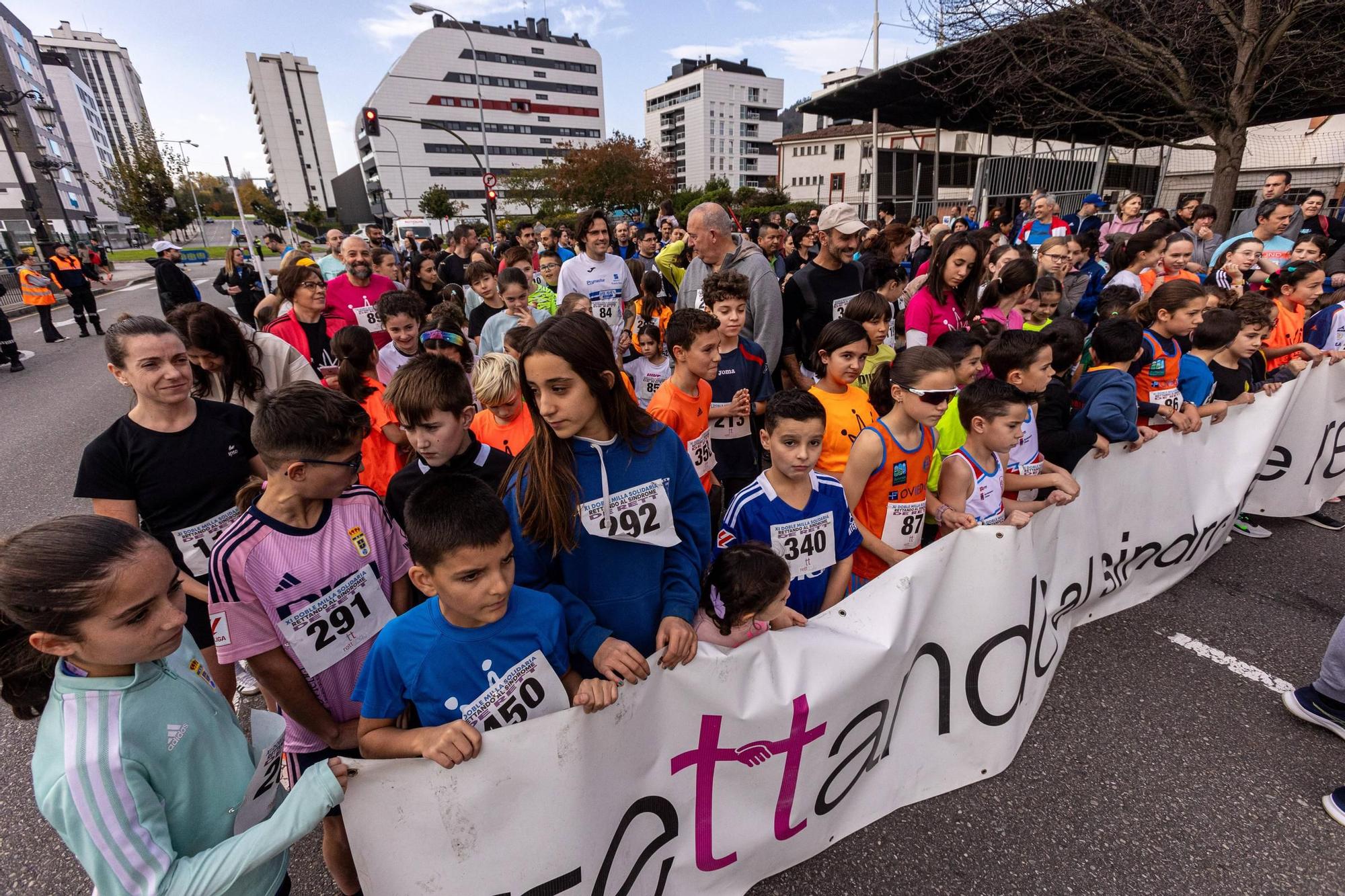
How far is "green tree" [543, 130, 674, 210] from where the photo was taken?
48000 millimetres

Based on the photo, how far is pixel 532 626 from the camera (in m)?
1.59

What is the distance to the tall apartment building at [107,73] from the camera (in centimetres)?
10450

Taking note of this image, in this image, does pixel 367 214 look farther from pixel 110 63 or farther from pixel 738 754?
pixel 738 754

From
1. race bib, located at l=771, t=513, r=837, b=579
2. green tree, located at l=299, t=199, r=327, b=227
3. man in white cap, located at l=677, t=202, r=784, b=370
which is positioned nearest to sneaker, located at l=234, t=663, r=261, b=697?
race bib, located at l=771, t=513, r=837, b=579

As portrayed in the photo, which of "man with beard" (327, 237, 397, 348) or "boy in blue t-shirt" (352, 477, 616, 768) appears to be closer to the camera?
"boy in blue t-shirt" (352, 477, 616, 768)

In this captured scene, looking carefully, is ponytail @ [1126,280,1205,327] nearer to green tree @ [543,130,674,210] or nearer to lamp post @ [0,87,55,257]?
lamp post @ [0,87,55,257]

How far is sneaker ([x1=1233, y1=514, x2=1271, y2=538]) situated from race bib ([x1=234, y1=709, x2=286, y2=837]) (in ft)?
18.0

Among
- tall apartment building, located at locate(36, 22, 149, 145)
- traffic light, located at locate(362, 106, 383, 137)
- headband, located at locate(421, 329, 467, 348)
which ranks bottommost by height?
headband, located at locate(421, 329, 467, 348)

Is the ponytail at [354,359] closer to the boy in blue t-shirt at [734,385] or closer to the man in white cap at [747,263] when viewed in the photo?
the boy in blue t-shirt at [734,385]

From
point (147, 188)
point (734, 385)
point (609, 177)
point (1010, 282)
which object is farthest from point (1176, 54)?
point (147, 188)

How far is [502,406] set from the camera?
292 centimetres

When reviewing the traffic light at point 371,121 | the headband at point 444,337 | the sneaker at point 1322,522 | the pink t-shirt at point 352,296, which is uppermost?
the traffic light at point 371,121

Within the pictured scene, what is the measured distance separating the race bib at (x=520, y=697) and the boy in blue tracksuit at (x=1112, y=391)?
2.88m

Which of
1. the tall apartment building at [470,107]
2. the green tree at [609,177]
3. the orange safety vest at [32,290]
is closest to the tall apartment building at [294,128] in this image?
the tall apartment building at [470,107]
